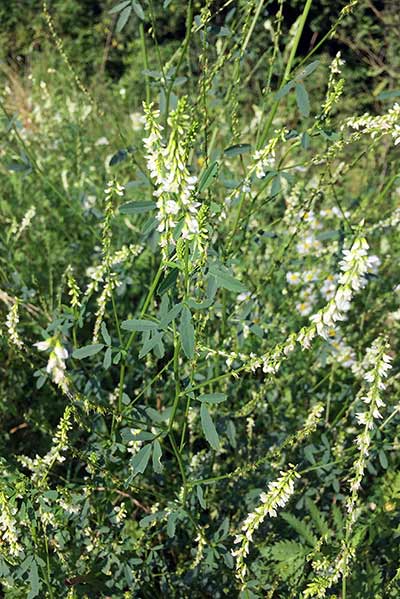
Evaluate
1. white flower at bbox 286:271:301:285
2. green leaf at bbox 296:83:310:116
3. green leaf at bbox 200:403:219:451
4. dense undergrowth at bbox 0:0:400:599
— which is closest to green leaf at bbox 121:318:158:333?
dense undergrowth at bbox 0:0:400:599

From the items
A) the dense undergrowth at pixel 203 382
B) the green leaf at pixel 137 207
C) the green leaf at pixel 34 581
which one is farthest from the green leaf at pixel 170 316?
the green leaf at pixel 34 581

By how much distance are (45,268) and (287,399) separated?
148cm

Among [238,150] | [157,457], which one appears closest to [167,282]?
[157,457]

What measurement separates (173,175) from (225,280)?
0.28 meters

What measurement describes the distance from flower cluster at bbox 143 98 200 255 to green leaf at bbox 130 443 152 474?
48cm

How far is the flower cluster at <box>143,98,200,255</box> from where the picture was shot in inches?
44.6

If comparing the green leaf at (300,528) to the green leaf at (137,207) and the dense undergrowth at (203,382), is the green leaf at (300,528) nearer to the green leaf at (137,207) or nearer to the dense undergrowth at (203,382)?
the dense undergrowth at (203,382)

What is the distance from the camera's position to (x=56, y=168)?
4.09 meters

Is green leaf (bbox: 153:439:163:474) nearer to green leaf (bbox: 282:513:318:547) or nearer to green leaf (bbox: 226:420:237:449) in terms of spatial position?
green leaf (bbox: 226:420:237:449)

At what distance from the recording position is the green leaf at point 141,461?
1.43 m

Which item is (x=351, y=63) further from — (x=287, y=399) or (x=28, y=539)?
(x=28, y=539)

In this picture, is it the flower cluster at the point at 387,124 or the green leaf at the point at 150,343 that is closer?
the green leaf at the point at 150,343

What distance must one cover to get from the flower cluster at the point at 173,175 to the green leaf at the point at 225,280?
0.12m

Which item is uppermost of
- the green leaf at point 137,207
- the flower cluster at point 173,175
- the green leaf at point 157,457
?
the flower cluster at point 173,175
